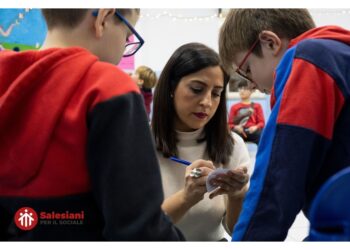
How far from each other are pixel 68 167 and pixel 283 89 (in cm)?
43

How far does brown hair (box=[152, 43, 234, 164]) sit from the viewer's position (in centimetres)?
128

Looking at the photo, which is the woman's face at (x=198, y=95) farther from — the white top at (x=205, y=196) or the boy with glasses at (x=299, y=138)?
the boy with glasses at (x=299, y=138)

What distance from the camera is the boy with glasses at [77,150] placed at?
0.56 metres

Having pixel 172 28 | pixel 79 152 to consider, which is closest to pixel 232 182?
pixel 79 152

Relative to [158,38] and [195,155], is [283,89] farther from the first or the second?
[158,38]

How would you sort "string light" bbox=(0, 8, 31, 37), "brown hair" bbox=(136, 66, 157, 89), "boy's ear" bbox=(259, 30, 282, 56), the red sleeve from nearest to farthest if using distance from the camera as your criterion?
"boy's ear" bbox=(259, 30, 282, 56) → "string light" bbox=(0, 8, 31, 37) → "brown hair" bbox=(136, 66, 157, 89) → the red sleeve

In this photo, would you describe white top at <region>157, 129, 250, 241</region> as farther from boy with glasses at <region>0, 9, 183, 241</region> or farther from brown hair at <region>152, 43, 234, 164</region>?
boy with glasses at <region>0, 9, 183, 241</region>

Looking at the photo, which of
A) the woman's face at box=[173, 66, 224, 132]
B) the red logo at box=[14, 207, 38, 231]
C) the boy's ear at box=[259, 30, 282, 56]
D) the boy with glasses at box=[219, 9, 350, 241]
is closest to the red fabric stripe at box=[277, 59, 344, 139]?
the boy with glasses at box=[219, 9, 350, 241]

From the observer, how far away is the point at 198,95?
1302 mm

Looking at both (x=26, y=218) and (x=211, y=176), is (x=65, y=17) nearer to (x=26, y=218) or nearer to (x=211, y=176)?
(x=26, y=218)

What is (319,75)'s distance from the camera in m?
0.69

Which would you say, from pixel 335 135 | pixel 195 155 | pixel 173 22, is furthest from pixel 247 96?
pixel 335 135

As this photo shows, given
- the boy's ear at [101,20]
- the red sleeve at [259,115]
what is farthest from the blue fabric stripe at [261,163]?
the red sleeve at [259,115]
